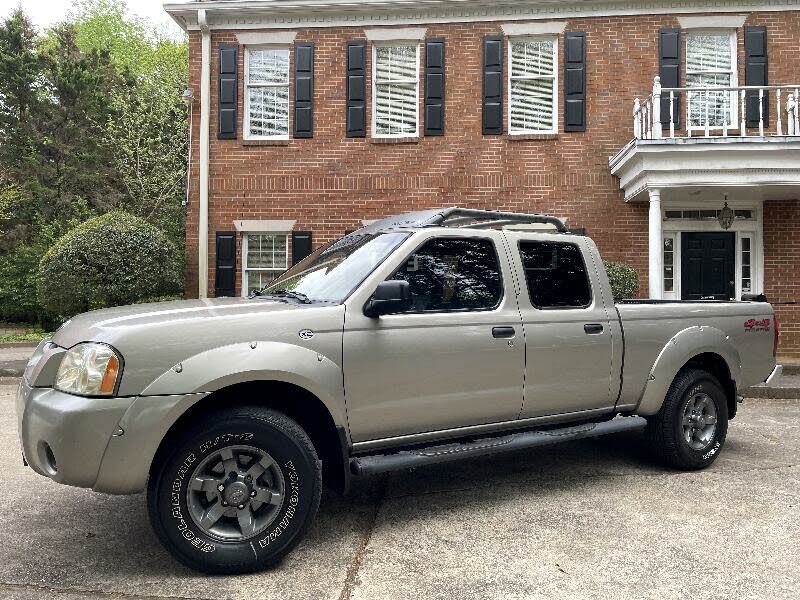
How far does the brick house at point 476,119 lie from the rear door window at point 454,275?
874 centimetres

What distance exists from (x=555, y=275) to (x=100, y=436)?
3061mm

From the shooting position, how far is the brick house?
12391 millimetres

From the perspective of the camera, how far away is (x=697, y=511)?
4.10 metres

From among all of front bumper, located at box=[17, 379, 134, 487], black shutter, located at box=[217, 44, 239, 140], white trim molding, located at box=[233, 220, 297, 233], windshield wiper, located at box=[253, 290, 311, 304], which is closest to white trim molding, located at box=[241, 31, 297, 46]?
black shutter, located at box=[217, 44, 239, 140]

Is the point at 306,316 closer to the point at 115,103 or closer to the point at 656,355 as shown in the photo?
the point at 656,355

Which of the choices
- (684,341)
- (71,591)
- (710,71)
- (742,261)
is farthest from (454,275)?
(710,71)

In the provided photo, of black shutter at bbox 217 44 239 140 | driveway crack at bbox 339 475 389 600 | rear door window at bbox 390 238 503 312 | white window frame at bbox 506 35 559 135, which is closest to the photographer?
driveway crack at bbox 339 475 389 600

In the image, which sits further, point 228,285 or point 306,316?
point 228,285

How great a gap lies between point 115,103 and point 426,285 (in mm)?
20793

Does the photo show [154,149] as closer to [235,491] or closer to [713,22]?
[713,22]

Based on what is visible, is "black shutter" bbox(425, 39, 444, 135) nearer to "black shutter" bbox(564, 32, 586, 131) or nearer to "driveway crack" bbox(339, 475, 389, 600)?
"black shutter" bbox(564, 32, 586, 131)

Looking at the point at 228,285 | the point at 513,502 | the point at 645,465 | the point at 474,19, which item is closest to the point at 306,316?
the point at 513,502

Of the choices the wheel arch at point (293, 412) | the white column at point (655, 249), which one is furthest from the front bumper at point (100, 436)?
the white column at point (655, 249)

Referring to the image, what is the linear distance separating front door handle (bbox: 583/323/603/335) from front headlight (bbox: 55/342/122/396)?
9.78 ft
